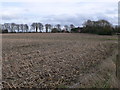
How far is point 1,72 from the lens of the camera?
9758mm

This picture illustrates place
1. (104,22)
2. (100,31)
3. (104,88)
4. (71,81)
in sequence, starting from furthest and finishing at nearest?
(104,22) < (100,31) < (71,81) < (104,88)

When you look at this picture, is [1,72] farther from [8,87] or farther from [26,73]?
[8,87]

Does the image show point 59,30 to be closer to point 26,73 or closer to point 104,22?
point 104,22

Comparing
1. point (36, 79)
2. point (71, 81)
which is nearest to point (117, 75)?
point (71, 81)

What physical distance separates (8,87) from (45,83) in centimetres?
142

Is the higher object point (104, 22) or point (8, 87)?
point (104, 22)

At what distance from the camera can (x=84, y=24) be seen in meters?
98.8

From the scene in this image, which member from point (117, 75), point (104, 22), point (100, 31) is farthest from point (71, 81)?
point (104, 22)

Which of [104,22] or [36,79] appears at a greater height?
[104,22]

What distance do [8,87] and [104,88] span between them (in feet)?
10.7

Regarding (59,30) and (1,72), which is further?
(59,30)

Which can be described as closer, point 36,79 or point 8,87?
point 8,87

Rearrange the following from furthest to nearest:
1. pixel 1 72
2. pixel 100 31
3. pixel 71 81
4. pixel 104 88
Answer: pixel 100 31, pixel 1 72, pixel 71 81, pixel 104 88

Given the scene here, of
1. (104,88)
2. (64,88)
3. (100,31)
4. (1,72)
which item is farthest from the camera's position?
(100,31)
